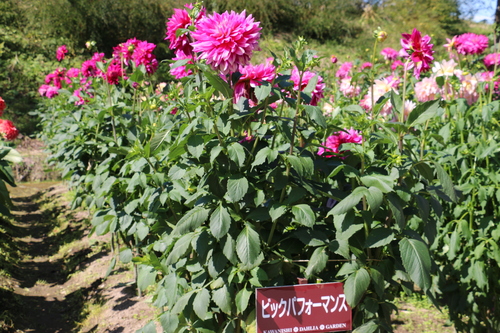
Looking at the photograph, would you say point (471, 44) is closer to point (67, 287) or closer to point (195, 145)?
point (195, 145)

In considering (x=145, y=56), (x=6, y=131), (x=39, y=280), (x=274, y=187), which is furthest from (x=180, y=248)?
(x=39, y=280)

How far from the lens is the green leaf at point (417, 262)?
1.12 metres

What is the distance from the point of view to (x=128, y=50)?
2396mm

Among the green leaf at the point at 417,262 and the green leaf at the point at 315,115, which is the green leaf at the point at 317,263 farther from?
the green leaf at the point at 315,115

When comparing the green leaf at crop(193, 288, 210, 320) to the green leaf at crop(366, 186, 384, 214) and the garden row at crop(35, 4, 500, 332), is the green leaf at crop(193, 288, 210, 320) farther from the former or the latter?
the green leaf at crop(366, 186, 384, 214)

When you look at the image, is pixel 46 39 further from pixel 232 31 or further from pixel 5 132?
pixel 232 31

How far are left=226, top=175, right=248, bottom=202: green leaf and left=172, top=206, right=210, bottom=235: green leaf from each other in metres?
0.11

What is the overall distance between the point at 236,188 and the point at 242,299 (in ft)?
1.15

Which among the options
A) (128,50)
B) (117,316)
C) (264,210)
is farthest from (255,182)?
(117,316)

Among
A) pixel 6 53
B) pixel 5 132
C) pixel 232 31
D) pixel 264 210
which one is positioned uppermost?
pixel 6 53

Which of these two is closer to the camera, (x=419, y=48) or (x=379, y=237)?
(x=379, y=237)

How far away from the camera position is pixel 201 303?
1349 mm

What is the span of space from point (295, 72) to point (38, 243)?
4.05 meters

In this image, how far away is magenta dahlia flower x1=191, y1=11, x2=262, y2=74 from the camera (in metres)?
1.17
